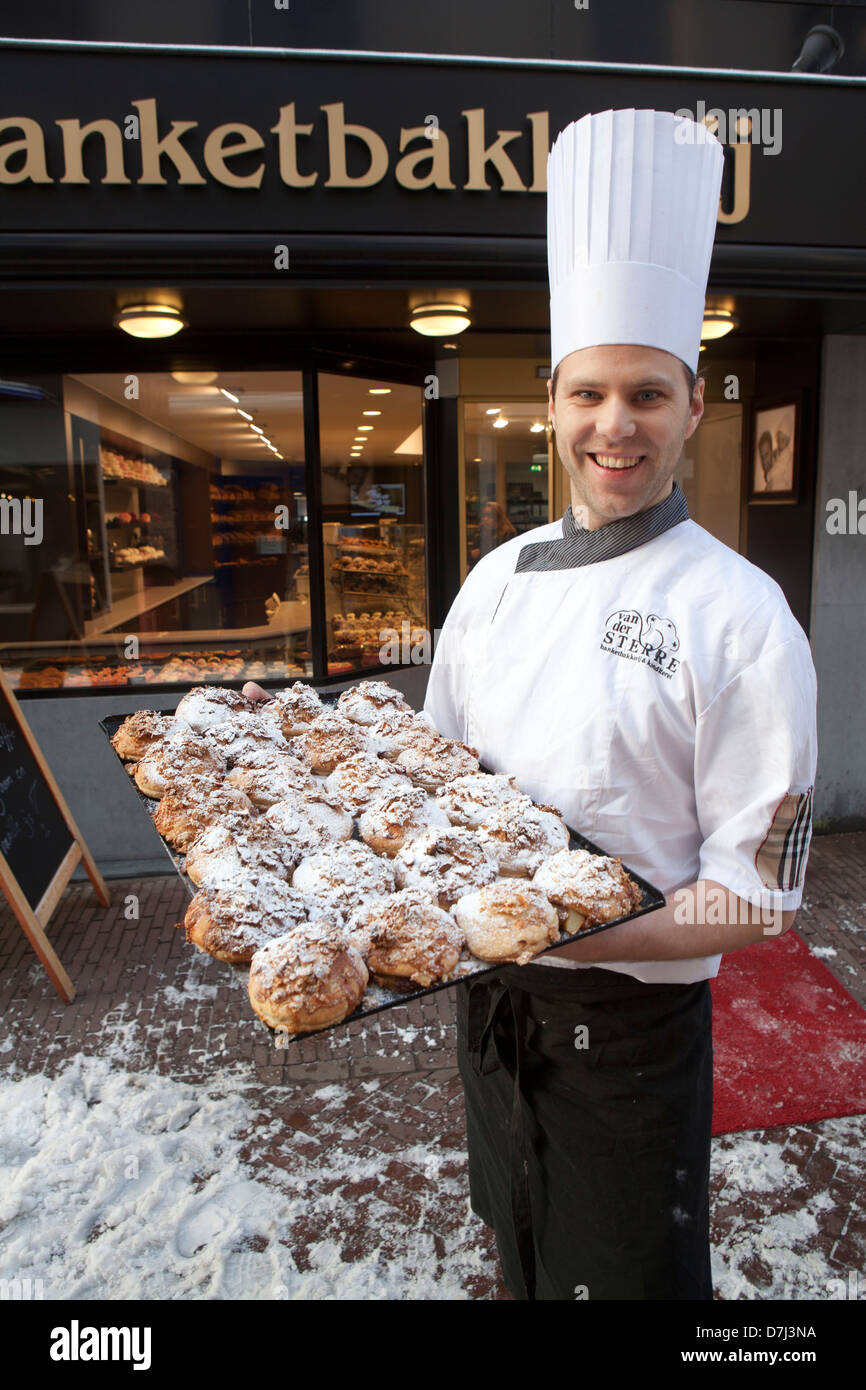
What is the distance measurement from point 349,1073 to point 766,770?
9.35 ft

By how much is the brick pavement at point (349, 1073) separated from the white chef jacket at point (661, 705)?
3.11 feet

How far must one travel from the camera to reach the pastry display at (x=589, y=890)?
5.82 ft

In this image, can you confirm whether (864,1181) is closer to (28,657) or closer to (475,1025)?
(475,1025)

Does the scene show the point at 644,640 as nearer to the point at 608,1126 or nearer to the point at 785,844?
the point at 785,844

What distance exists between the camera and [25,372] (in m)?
6.39

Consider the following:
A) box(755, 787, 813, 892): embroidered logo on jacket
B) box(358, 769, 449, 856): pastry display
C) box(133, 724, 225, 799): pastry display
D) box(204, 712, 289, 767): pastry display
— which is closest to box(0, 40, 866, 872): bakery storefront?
box(204, 712, 289, 767): pastry display

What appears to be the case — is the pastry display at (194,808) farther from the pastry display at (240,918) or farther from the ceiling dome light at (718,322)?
the ceiling dome light at (718,322)

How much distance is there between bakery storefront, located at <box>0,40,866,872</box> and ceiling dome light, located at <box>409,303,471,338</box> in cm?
3

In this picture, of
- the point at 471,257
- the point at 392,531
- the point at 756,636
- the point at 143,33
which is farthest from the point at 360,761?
the point at 143,33

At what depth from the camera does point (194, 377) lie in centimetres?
661

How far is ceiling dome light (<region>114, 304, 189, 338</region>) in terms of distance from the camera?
5.36 meters

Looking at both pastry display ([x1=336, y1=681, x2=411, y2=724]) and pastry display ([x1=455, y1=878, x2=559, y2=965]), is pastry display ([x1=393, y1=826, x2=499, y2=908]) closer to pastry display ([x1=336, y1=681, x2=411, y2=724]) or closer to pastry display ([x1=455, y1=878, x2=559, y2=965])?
pastry display ([x1=455, y1=878, x2=559, y2=965])

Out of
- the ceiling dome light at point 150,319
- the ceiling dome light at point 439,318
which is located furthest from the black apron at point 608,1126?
the ceiling dome light at point 150,319

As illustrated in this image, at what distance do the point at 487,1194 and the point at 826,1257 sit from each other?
120cm
